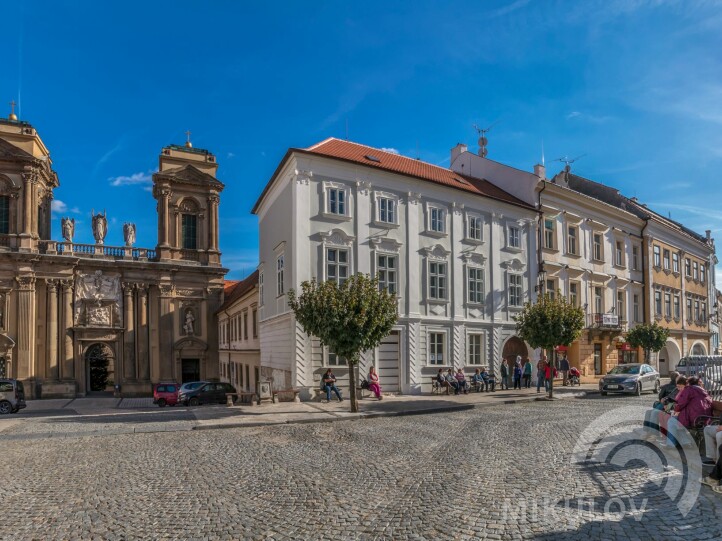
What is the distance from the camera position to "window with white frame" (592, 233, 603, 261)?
36.3 metres

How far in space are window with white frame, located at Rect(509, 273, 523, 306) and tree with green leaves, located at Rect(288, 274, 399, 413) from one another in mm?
12862

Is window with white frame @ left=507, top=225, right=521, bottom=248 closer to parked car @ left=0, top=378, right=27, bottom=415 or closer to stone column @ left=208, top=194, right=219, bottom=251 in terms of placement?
parked car @ left=0, top=378, right=27, bottom=415

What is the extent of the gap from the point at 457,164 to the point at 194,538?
33330 millimetres

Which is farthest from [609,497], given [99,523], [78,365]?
[78,365]

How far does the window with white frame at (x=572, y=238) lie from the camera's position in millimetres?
34531

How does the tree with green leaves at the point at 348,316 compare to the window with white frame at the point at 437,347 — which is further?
the window with white frame at the point at 437,347

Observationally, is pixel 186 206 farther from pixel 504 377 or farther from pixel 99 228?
pixel 504 377

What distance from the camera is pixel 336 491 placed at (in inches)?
338

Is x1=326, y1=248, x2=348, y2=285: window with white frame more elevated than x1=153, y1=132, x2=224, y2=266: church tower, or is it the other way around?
x1=153, y1=132, x2=224, y2=266: church tower

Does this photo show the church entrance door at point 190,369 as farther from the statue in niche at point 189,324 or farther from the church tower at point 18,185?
the church tower at point 18,185

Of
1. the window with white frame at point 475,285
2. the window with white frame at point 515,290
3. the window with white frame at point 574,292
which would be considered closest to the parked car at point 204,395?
the window with white frame at point 475,285

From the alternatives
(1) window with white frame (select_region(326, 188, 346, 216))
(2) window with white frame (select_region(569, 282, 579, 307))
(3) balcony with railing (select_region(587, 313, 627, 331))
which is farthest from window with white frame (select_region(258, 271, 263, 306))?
(3) balcony with railing (select_region(587, 313, 627, 331))

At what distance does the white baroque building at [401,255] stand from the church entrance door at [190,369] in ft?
58.7

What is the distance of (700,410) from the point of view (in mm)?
10539
